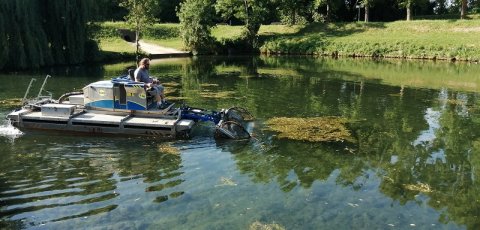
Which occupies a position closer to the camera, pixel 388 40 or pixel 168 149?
pixel 168 149

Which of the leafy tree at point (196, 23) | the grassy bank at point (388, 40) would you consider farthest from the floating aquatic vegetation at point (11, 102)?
the grassy bank at point (388, 40)

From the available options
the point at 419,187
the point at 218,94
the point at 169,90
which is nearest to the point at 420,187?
the point at 419,187

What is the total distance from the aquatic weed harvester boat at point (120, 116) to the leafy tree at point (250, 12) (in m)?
46.3

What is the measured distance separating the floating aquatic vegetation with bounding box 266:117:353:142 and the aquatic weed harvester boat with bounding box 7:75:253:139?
1.88 meters

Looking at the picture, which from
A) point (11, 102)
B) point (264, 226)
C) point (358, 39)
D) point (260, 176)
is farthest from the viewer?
point (358, 39)

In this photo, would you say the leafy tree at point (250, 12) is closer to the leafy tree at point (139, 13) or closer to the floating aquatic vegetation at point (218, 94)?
the leafy tree at point (139, 13)

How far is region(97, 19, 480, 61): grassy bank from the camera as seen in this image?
51562 millimetres

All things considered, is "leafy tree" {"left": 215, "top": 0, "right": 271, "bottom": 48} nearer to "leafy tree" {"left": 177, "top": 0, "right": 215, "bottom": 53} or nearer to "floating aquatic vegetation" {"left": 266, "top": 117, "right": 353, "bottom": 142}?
"leafy tree" {"left": 177, "top": 0, "right": 215, "bottom": 53}

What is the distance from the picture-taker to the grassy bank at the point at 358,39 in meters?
51.6

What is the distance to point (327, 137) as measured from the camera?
54.3ft

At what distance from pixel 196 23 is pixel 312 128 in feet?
133

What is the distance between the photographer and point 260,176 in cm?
1256

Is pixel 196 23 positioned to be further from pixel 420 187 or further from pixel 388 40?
pixel 420 187

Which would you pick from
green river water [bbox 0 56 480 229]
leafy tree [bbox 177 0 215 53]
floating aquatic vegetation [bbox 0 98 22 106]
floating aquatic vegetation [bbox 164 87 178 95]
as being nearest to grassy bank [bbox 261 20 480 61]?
leafy tree [bbox 177 0 215 53]
